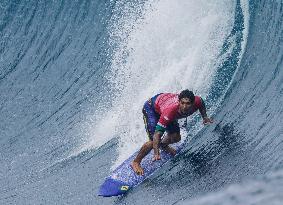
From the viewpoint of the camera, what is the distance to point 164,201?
5047mm

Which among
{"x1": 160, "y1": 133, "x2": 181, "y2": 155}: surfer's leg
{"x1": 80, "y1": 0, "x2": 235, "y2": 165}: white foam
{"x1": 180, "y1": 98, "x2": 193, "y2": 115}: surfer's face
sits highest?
{"x1": 80, "y1": 0, "x2": 235, "y2": 165}: white foam

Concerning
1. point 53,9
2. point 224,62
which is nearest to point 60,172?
point 224,62

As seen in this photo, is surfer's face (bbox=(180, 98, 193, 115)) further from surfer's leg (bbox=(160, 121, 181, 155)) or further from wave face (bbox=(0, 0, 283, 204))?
wave face (bbox=(0, 0, 283, 204))

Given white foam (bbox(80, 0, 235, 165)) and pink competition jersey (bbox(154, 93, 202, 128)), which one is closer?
pink competition jersey (bbox(154, 93, 202, 128))

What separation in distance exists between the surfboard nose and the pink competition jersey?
3.11 feet

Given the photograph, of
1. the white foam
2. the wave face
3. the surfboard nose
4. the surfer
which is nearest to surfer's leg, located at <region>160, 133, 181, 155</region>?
the surfer

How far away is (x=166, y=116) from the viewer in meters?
4.98

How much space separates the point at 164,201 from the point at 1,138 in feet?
11.3

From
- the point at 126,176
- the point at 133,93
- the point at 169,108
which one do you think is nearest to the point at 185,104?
the point at 169,108

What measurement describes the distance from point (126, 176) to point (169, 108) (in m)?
1.10

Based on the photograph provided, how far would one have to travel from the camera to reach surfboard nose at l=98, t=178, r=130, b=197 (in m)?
5.42

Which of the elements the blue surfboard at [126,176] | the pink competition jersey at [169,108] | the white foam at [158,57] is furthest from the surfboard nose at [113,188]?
the pink competition jersey at [169,108]

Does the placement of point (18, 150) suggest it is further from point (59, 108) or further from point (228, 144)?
point (228, 144)

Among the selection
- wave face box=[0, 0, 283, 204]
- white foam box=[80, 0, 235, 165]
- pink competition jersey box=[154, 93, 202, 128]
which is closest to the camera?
pink competition jersey box=[154, 93, 202, 128]
